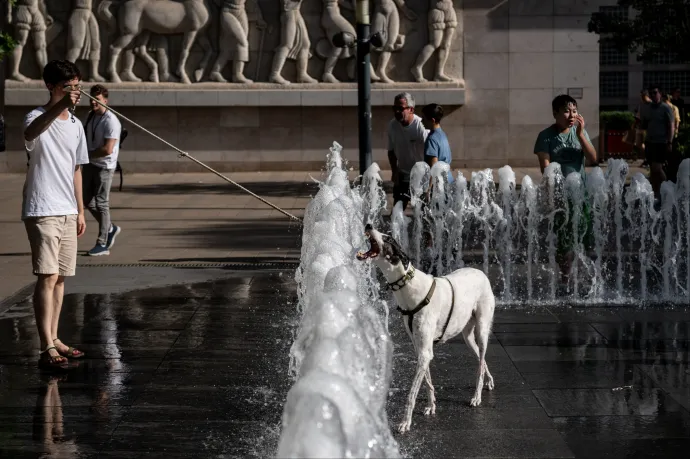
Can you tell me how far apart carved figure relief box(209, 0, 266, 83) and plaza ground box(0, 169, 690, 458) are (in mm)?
13022

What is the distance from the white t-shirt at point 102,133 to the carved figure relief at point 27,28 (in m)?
12.3

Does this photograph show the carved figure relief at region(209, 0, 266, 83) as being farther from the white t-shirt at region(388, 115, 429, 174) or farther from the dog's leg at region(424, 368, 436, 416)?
the dog's leg at region(424, 368, 436, 416)

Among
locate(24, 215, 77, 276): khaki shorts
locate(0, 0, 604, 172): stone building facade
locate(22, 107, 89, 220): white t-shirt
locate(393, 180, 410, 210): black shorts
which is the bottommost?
locate(24, 215, 77, 276): khaki shorts

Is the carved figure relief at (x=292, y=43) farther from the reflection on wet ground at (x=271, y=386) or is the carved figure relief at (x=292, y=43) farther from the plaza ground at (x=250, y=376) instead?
the reflection on wet ground at (x=271, y=386)

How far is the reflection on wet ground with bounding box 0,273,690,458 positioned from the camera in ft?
20.6

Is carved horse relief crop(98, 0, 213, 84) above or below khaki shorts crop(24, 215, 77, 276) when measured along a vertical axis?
above

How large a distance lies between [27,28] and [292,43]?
18.0ft

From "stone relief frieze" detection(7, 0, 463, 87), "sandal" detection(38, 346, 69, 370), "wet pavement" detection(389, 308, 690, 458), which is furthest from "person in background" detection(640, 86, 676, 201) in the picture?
"sandal" detection(38, 346, 69, 370)

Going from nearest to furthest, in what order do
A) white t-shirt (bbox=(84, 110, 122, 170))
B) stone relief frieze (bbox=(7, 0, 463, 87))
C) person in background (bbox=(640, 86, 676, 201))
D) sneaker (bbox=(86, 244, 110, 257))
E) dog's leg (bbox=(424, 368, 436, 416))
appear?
dog's leg (bbox=(424, 368, 436, 416)) → white t-shirt (bbox=(84, 110, 122, 170)) → sneaker (bbox=(86, 244, 110, 257)) → person in background (bbox=(640, 86, 676, 201)) → stone relief frieze (bbox=(7, 0, 463, 87))

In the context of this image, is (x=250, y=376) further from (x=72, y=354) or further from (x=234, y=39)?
(x=234, y=39)

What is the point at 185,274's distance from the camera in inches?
484

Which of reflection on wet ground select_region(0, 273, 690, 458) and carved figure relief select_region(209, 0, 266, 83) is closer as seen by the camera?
reflection on wet ground select_region(0, 273, 690, 458)

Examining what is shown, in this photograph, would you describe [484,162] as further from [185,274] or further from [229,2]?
[185,274]

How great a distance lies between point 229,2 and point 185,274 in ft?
45.4
